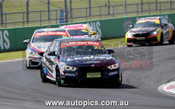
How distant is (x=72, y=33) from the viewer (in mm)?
24641

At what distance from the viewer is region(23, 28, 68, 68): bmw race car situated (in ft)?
59.9

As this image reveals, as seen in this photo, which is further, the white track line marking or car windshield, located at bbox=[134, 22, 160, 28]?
car windshield, located at bbox=[134, 22, 160, 28]

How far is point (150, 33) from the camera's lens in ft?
86.1

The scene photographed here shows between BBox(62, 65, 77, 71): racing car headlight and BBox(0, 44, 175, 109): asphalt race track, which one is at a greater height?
BBox(62, 65, 77, 71): racing car headlight

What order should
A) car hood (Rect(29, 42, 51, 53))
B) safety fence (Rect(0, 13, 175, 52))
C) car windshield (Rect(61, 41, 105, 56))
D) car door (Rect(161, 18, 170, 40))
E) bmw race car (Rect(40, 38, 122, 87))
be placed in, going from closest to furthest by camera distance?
bmw race car (Rect(40, 38, 122, 87)) < car windshield (Rect(61, 41, 105, 56)) < car hood (Rect(29, 42, 51, 53)) < safety fence (Rect(0, 13, 175, 52)) < car door (Rect(161, 18, 170, 40))

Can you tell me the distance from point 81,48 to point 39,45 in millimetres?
5467

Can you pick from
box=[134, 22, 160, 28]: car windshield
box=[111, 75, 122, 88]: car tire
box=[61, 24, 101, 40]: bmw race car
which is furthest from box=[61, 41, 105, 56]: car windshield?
box=[134, 22, 160, 28]: car windshield

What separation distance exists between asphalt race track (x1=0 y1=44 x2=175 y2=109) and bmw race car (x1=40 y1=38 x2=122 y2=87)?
0.26 meters

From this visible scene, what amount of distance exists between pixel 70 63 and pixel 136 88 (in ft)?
6.00

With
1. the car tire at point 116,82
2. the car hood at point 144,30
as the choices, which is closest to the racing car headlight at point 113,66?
the car tire at point 116,82

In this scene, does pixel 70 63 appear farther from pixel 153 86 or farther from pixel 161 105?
pixel 161 105

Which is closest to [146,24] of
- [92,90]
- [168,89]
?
[168,89]

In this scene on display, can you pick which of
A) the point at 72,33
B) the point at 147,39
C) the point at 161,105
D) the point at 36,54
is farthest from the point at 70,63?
the point at 147,39

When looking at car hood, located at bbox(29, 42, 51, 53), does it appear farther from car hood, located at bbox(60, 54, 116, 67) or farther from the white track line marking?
the white track line marking
